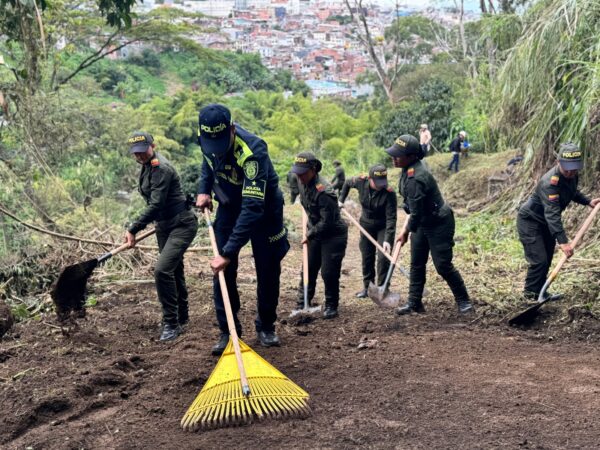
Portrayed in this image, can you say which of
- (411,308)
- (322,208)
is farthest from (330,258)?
(411,308)

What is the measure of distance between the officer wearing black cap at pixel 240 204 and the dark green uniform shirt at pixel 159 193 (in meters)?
0.73

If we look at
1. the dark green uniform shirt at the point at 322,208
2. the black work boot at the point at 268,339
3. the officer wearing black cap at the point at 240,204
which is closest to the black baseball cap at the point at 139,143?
the officer wearing black cap at the point at 240,204

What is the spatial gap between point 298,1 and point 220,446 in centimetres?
10259

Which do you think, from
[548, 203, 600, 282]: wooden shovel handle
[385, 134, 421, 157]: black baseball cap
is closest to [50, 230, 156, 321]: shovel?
[385, 134, 421, 157]: black baseball cap

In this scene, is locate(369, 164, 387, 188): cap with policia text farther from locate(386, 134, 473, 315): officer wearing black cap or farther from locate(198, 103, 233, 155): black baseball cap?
locate(198, 103, 233, 155): black baseball cap

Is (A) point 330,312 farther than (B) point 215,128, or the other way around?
(A) point 330,312

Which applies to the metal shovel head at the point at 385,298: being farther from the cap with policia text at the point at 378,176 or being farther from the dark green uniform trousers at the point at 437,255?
the cap with policia text at the point at 378,176

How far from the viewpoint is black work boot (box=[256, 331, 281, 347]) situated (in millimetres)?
5812

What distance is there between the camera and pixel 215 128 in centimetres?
484

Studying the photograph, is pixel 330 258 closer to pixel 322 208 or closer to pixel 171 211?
pixel 322 208

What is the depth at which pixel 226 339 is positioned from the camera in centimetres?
560

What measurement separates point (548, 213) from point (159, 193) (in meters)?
3.51

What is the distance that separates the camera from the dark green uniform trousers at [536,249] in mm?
6992

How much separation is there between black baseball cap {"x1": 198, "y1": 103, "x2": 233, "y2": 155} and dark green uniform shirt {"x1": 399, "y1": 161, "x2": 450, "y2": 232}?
2262 millimetres
